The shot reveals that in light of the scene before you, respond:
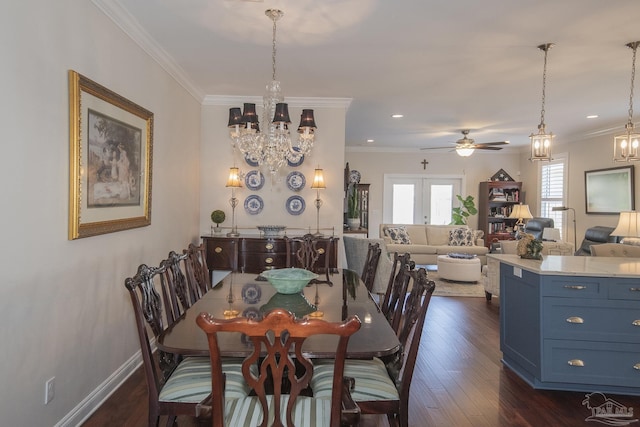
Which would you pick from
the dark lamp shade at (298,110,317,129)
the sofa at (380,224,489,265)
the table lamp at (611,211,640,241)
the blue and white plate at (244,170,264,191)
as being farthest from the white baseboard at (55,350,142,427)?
the sofa at (380,224,489,265)

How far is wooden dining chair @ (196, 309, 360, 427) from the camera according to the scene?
4.18ft

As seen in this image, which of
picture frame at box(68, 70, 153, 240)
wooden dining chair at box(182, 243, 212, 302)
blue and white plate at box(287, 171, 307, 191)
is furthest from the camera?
blue and white plate at box(287, 171, 307, 191)

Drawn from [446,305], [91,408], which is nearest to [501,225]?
[446,305]

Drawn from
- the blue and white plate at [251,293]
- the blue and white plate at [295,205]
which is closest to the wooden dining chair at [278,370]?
the blue and white plate at [251,293]

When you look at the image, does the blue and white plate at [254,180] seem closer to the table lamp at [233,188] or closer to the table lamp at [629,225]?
the table lamp at [233,188]

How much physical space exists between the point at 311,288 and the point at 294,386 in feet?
4.65

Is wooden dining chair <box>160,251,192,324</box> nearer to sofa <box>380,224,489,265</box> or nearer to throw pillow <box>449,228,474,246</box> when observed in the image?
sofa <box>380,224,489,265</box>

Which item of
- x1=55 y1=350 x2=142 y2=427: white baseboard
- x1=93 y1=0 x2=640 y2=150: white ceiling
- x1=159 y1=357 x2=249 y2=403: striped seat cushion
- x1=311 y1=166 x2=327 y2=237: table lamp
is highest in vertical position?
x1=93 y1=0 x2=640 y2=150: white ceiling

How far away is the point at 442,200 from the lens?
31.9ft

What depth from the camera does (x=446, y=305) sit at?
5.43 m

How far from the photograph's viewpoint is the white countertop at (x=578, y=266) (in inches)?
112

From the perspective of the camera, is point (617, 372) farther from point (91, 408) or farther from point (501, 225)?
point (501, 225)

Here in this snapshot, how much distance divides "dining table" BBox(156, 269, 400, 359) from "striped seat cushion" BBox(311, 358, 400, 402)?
0.77ft

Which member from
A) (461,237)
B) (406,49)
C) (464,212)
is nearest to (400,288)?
(406,49)
